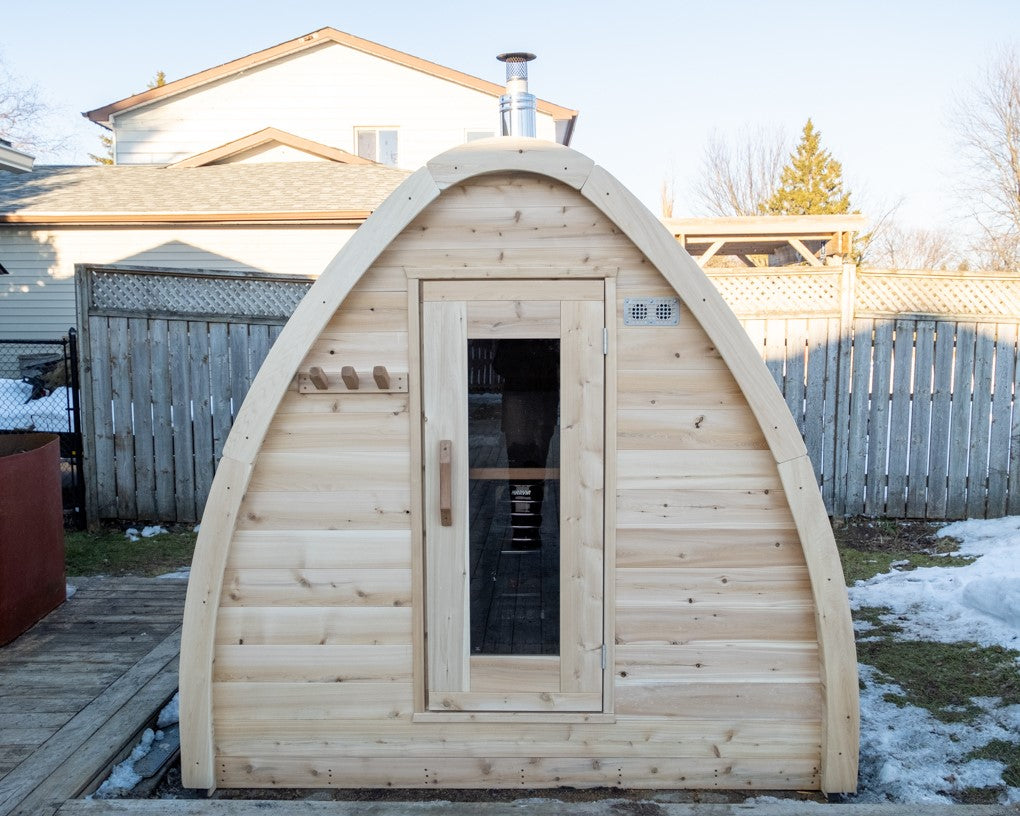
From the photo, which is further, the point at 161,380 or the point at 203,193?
the point at 203,193

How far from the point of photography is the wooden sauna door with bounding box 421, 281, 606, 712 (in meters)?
3.30

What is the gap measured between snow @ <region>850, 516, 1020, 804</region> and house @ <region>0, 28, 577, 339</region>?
9161 mm

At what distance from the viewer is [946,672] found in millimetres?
4707

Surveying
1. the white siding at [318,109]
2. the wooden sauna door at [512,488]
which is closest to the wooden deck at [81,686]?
the wooden sauna door at [512,488]

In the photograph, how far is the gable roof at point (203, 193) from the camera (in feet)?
43.5

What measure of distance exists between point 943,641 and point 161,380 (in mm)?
6820

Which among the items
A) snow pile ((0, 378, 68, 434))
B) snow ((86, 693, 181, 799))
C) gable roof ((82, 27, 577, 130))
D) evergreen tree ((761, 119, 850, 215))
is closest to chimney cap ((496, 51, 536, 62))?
snow ((86, 693, 181, 799))

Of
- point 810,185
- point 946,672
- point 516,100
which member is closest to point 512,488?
point 516,100

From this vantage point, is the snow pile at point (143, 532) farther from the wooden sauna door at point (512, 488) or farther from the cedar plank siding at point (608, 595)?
the wooden sauna door at point (512, 488)

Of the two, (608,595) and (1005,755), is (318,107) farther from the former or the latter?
(1005,755)

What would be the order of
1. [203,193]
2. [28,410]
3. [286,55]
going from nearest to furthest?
[28,410] < [203,193] < [286,55]

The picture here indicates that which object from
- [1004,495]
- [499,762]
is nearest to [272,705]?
[499,762]

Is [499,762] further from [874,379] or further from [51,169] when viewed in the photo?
[51,169]

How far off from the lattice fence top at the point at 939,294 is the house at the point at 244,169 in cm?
740
